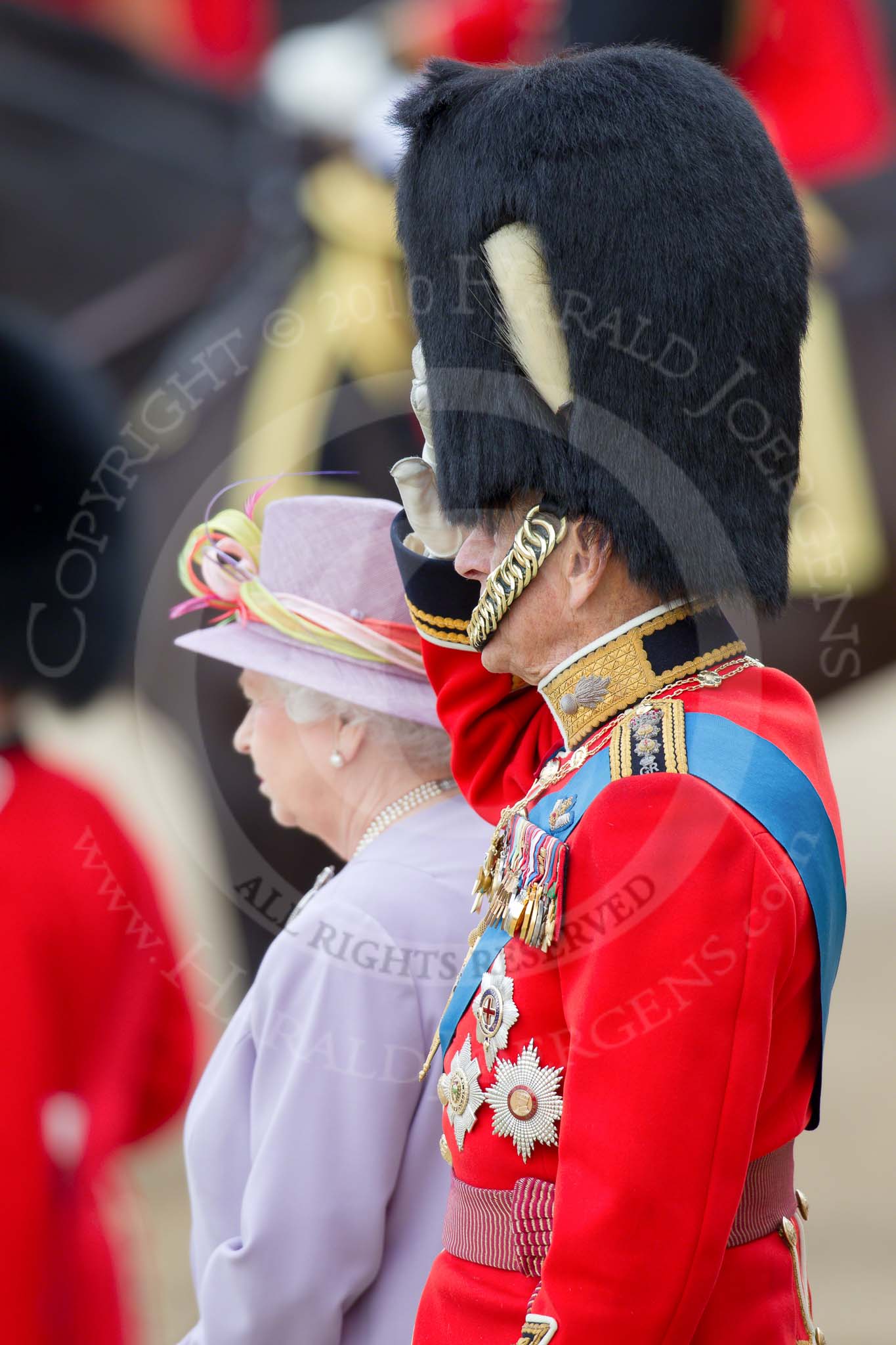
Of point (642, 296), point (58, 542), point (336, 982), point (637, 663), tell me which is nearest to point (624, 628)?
point (637, 663)

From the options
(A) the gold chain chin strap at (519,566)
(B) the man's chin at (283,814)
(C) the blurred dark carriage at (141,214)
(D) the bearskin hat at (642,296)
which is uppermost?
(C) the blurred dark carriage at (141,214)

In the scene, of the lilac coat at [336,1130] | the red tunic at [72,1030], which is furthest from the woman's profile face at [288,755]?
the red tunic at [72,1030]

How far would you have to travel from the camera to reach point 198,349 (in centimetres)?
497

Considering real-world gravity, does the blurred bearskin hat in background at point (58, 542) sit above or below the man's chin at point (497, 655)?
above

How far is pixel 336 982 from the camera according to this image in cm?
163

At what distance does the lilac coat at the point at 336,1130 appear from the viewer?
1.58 metres

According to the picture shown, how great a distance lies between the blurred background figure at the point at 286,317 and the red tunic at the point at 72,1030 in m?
0.55

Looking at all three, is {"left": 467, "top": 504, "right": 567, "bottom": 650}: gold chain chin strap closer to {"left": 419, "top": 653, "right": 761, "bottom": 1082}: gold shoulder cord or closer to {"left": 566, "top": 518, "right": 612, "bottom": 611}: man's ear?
{"left": 566, "top": 518, "right": 612, "bottom": 611}: man's ear

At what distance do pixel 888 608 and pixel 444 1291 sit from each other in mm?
3582

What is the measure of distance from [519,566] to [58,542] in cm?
162

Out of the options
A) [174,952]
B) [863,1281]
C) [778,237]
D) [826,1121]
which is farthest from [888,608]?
[778,237]

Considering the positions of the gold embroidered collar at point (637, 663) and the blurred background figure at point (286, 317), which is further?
the blurred background figure at point (286, 317)

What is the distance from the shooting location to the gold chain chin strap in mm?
1348

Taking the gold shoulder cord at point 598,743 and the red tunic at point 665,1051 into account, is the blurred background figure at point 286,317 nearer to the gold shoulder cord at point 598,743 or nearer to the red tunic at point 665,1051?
the gold shoulder cord at point 598,743
